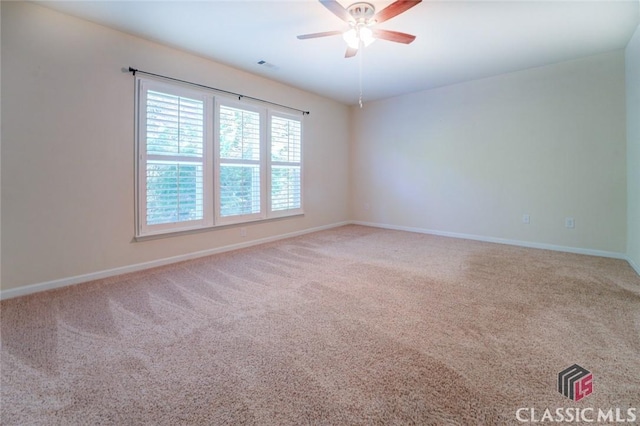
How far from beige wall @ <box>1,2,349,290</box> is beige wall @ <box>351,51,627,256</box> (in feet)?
12.8

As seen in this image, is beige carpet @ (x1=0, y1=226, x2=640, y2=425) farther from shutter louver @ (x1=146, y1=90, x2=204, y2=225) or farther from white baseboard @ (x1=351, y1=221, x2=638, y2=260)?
shutter louver @ (x1=146, y1=90, x2=204, y2=225)

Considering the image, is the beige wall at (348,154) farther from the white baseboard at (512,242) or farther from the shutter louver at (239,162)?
the shutter louver at (239,162)

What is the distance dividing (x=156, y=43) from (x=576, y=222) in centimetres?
587

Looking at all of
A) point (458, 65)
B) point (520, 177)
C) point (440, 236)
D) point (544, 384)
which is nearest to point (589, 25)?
point (458, 65)

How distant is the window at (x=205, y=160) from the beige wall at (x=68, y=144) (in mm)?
181

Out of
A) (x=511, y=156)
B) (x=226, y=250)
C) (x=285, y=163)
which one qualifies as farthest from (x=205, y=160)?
(x=511, y=156)

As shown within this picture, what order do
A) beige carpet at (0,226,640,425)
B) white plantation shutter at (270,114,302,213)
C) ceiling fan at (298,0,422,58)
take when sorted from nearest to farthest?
beige carpet at (0,226,640,425) < ceiling fan at (298,0,422,58) < white plantation shutter at (270,114,302,213)

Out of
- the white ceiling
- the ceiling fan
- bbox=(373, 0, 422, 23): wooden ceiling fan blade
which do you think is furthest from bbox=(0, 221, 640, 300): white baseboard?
bbox=(373, 0, 422, 23): wooden ceiling fan blade

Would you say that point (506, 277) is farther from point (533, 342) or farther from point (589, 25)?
point (589, 25)

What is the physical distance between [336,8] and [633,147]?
370 centimetres

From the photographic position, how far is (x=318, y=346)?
173 centimetres

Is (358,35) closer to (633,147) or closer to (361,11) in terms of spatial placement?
(361,11)

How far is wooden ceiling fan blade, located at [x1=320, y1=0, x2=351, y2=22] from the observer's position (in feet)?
6.97

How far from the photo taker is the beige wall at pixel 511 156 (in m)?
3.62
